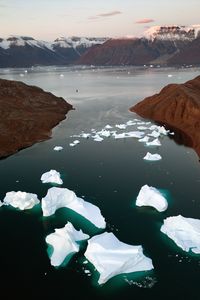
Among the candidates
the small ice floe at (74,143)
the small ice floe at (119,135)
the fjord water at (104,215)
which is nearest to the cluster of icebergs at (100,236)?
the fjord water at (104,215)

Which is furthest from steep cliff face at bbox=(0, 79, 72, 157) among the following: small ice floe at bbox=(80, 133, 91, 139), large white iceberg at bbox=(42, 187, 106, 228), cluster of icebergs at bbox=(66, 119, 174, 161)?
large white iceberg at bbox=(42, 187, 106, 228)

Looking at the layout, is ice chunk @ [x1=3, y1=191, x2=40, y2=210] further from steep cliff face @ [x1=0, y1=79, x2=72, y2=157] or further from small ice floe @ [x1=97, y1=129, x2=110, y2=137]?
small ice floe @ [x1=97, y1=129, x2=110, y2=137]

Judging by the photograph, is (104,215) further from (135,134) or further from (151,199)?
(135,134)

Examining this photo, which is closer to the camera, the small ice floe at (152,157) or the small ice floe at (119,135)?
the small ice floe at (152,157)

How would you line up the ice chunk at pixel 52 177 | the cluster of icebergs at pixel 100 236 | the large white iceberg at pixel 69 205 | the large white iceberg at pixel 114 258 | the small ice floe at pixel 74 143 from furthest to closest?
the small ice floe at pixel 74 143, the ice chunk at pixel 52 177, the large white iceberg at pixel 69 205, the cluster of icebergs at pixel 100 236, the large white iceberg at pixel 114 258

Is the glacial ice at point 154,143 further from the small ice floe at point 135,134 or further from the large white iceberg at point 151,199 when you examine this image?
the large white iceberg at point 151,199

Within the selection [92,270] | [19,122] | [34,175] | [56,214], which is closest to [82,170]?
[34,175]

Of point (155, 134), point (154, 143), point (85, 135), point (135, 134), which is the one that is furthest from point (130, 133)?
point (85, 135)
